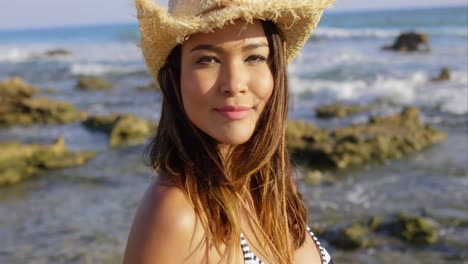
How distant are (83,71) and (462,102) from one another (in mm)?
21733

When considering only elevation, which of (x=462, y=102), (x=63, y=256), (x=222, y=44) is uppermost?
(x=222, y=44)

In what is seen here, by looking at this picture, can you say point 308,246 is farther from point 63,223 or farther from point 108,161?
point 108,161

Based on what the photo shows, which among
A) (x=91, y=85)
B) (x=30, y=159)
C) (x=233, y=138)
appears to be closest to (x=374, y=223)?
(x=233, y=138)

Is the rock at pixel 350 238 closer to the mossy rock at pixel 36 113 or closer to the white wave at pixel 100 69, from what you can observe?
the mossy rock at pixel 36 113

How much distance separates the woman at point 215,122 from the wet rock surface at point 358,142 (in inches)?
271

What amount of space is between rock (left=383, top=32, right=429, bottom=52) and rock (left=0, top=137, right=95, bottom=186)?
2032 centimetres

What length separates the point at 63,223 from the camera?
7098mm

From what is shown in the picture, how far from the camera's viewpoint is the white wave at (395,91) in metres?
14.8

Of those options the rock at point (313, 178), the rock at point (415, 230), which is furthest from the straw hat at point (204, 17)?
the rock at point (313, 178)

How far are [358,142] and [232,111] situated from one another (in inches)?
331

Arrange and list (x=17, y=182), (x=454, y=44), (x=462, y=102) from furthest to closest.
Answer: (x=454, y=44) < (x=462, y=102) < (x=17, y=182)

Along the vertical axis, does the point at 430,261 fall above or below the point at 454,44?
below

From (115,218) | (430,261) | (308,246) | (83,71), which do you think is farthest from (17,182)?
(83,71)

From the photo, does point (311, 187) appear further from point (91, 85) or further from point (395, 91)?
point (91, 85)
